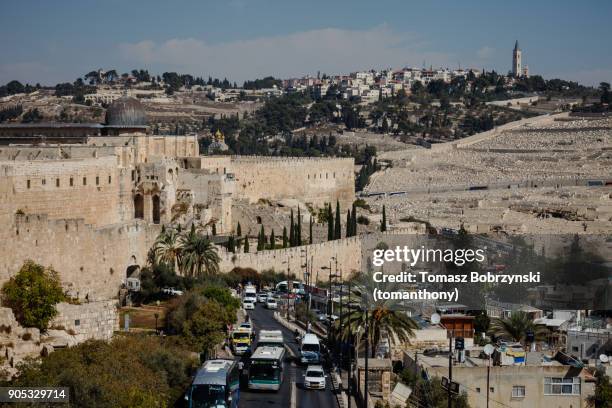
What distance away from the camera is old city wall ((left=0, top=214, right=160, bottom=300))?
2542cm

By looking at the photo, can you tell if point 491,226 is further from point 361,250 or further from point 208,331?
point 208,331

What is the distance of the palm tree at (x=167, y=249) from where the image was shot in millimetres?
33375

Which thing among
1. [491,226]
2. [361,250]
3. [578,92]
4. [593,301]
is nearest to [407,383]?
[593,301]

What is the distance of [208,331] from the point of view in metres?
24.5

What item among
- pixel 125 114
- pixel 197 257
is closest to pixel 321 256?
Answer: pixel 125 114

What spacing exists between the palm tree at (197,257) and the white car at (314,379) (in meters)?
12.7

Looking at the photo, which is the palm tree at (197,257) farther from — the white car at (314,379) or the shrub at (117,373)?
the white car at (314,379)

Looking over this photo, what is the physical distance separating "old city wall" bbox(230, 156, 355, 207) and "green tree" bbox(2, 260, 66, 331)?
27525mm

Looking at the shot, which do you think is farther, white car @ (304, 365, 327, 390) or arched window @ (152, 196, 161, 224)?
arched window @ (152, 196, 161, 224)

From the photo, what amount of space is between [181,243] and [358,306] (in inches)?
382

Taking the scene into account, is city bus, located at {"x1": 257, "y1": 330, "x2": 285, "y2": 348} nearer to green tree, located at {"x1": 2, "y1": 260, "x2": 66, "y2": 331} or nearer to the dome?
green tree, located at {"x1": 2, "y1": 260, "x2": 66, "y2": 331}

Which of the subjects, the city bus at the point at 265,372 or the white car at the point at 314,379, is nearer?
the city bus at the point at 265,372

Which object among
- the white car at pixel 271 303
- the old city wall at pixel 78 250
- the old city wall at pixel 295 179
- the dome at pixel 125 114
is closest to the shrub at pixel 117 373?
the old city wall at pixel 78 250

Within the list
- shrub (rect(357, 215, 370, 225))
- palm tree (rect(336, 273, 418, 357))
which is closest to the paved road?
palm tree (rect(336, 273, 418, 357))
